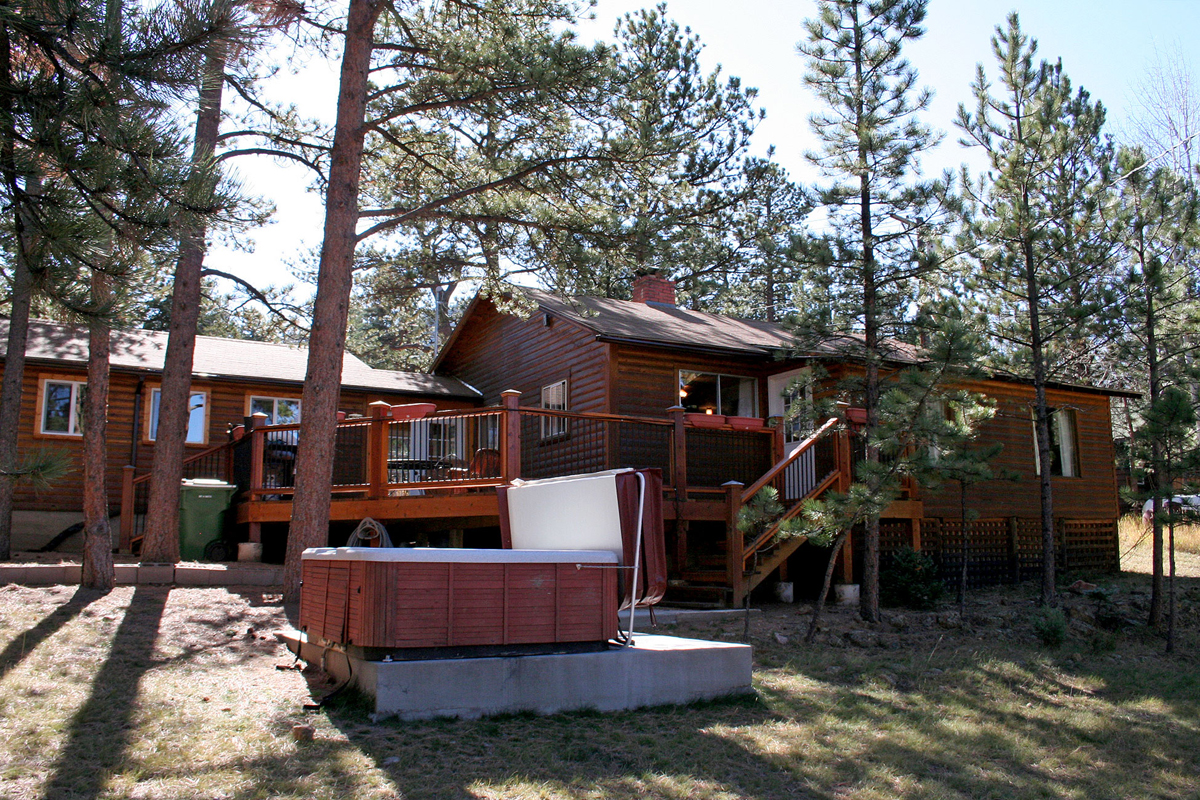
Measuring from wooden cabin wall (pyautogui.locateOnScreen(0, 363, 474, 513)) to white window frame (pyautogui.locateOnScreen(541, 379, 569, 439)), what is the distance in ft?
11.0

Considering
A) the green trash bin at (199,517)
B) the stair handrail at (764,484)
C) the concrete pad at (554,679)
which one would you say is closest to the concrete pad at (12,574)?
the green trash bin at (199,517)

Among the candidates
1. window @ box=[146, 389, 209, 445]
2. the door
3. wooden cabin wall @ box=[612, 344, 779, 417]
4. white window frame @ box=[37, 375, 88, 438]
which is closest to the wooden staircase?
the door

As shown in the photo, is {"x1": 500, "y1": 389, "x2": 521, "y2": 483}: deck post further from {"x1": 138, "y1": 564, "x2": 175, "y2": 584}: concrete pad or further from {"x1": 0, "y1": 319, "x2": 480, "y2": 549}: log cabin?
{"x1": 0, "y1": 319, "x2": 480, "y2": 549}: log cabin

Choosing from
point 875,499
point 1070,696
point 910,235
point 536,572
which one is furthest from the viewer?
point 910,235

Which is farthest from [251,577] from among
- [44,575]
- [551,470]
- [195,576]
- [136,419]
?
[136,419]

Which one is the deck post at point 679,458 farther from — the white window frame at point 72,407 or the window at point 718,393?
the white window frame at point 72,407

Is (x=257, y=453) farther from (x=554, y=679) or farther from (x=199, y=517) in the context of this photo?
(x=554, y=679)

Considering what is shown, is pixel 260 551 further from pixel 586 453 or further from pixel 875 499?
pixel 875 499

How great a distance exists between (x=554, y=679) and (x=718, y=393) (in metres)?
8.47

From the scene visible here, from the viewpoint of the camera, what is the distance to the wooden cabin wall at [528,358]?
12.8 metres

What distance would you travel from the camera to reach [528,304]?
12.1 meters

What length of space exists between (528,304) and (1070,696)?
306 inches

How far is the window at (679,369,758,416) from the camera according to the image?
13227mm

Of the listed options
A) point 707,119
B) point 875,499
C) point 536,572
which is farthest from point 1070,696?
point 707,119
